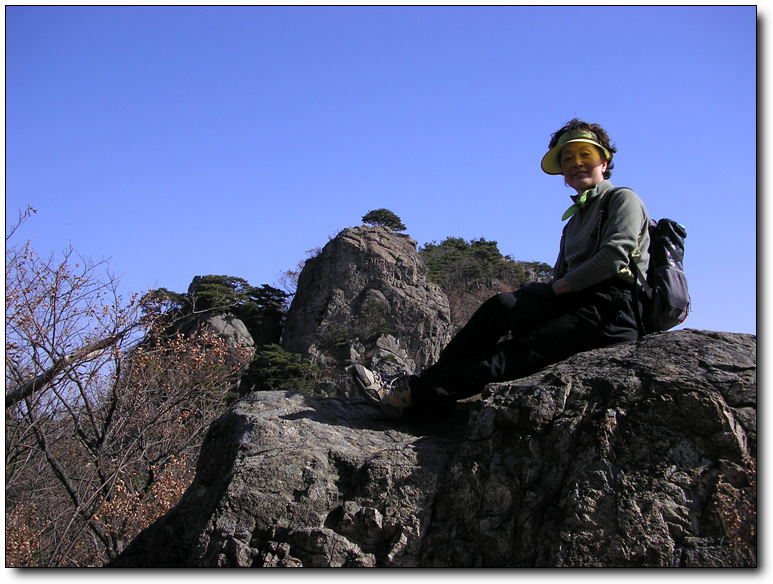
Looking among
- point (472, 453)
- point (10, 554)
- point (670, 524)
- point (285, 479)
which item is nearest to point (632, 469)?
point (670, 524)

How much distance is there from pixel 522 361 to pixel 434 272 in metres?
40.2

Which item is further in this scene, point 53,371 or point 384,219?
point 384,219

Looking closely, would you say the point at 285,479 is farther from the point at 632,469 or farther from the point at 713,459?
the point at 713,459

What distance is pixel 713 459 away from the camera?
299cm

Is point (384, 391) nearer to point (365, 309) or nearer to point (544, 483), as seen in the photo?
point (544, 483)

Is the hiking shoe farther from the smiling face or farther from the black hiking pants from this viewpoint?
the smiling face

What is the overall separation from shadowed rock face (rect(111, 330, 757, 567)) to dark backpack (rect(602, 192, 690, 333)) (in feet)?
0.73

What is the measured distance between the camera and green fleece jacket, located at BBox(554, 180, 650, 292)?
373 cm

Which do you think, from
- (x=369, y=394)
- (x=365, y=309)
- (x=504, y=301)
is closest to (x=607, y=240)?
A: (x=504, y=301)

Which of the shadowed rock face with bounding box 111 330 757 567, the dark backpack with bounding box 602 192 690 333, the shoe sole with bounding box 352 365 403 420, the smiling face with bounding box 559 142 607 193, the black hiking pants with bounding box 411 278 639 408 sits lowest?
the shadowed rock face with bounding box 111 330 757 567

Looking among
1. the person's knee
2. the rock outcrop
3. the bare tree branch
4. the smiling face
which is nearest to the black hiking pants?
the person's knee

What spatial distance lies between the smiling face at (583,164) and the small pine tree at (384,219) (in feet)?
125

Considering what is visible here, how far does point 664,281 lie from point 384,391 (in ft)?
5.24

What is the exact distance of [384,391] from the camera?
4031 mm
